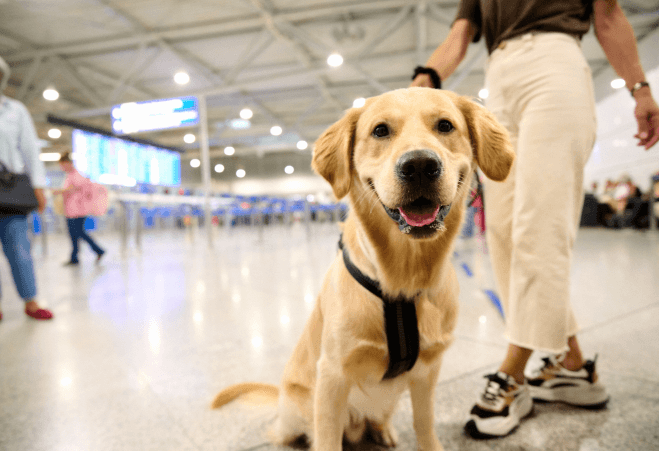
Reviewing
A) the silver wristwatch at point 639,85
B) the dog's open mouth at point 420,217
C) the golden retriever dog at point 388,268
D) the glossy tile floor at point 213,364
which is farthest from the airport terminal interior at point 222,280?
the silver wristwatch at point 639,85

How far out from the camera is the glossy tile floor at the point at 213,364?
3.38 feet

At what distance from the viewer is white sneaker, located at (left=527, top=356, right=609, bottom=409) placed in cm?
111

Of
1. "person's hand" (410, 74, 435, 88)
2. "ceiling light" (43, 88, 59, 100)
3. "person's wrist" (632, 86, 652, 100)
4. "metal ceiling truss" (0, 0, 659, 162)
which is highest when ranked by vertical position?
"metal ceiling truss" (0, 0, 659, 162)

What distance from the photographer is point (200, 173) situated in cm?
2031

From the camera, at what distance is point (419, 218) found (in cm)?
82

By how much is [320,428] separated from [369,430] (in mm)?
269

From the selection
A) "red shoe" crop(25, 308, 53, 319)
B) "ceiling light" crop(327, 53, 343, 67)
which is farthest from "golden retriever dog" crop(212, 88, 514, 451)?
"ceiling light" crop(327, 53, 343, 67)

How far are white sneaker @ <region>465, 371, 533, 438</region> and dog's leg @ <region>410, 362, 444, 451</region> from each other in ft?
0.51

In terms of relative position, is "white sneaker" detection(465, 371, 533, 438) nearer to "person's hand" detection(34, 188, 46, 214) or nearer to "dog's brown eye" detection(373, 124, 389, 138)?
"dog's brown eye" detection(373, 124, 389, 138)

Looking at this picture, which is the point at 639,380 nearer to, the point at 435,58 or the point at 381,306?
the point at 381,306

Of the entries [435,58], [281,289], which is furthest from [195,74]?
[435,58]

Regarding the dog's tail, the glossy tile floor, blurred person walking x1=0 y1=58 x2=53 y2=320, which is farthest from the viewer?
blurred person walking x1=0 y1=58 x2=53 y2=320

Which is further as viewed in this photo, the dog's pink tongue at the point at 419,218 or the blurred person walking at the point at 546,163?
the blurred person walking at the point at 546,163

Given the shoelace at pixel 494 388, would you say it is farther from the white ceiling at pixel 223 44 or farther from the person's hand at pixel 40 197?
the white ceiling at pixel 223 44
